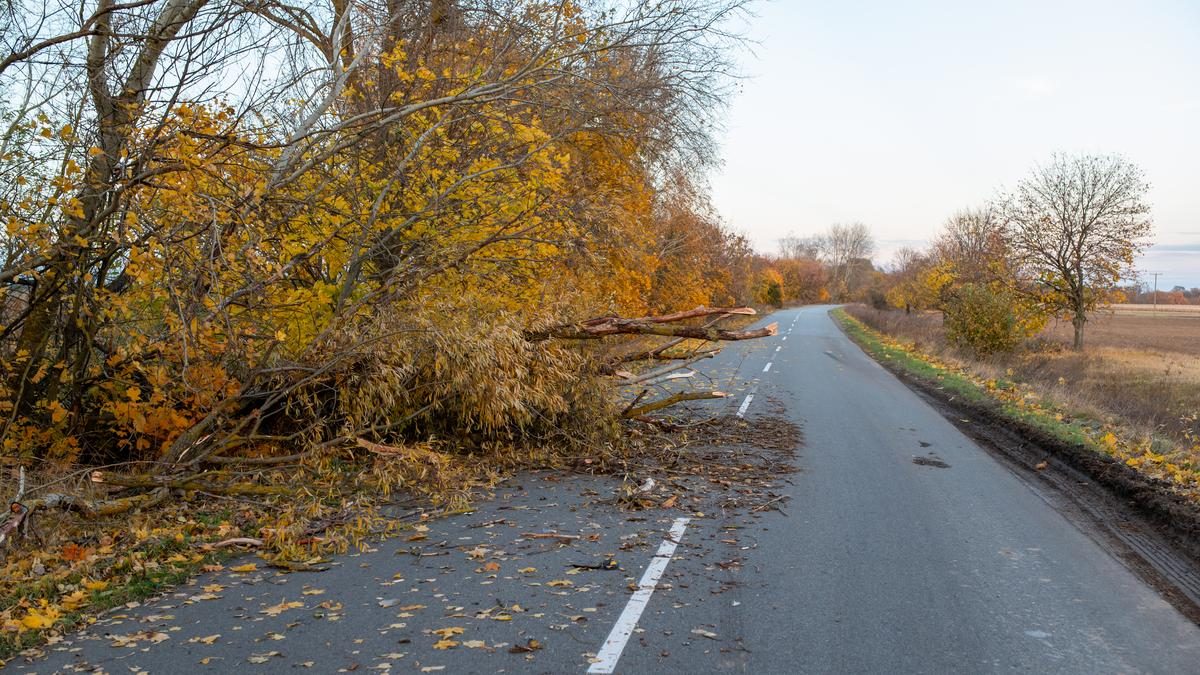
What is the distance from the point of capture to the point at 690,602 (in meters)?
4.79

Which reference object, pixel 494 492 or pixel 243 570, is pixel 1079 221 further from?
pixel 243 570

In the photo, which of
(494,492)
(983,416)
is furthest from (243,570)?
(983,416)

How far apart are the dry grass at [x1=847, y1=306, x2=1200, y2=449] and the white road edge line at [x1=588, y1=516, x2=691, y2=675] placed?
6.79 meters

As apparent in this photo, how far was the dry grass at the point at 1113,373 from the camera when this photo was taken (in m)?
13.4

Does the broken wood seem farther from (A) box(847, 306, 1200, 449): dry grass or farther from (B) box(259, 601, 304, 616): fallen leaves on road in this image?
(A) box(847, 306, 1200, 449): dry grass

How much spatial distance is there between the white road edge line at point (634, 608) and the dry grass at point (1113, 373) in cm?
679

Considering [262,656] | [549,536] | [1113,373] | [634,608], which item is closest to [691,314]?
[549,536]

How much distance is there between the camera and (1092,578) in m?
5.46

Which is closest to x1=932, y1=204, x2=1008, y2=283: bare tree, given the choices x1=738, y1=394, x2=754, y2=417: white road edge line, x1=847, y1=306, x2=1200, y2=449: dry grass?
x1=847, y1=306, x2=1200, y2=449: dry grass

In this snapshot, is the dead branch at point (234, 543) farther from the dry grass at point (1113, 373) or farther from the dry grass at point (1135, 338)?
the dry grass at point (1135, 338)

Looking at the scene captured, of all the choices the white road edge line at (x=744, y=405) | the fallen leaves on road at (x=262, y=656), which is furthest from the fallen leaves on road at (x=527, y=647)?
the white road edge line at (x=744, y=405)

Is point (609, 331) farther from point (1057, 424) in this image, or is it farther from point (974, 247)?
point (974, 247)

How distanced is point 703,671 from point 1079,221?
30.6 metres

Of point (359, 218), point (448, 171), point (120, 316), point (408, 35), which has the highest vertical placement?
point (408, 35)
